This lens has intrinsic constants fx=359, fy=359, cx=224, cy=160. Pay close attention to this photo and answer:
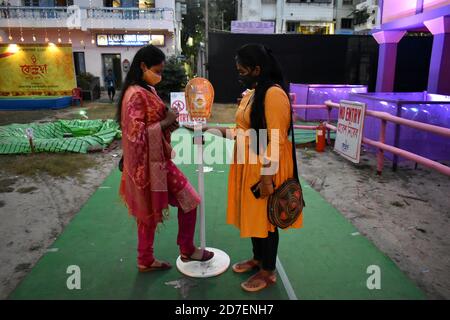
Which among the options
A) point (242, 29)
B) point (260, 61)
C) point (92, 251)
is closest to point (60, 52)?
point (242, 29)

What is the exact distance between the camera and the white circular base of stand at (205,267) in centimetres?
276

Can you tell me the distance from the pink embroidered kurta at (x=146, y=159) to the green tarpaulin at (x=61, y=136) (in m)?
4.86

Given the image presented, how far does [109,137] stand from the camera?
7734mm

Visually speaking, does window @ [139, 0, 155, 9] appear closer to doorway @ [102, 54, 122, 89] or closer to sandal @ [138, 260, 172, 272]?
doorway @ [102, 54, 122, 89]

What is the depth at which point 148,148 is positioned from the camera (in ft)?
7.80

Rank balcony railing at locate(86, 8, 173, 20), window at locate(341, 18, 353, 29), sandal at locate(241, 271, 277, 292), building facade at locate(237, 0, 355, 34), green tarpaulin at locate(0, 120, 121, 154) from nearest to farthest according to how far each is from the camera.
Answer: sandal at locate(241, 271, 277, 292), green tarpaulin at locate(0, 120, 121, 154), balcony railing at locate(86, 8, 173, 20), building facade at locate(237, 0, 355, 34), window at locate(341, 18, 353, 29)

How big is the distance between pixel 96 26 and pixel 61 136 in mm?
15136

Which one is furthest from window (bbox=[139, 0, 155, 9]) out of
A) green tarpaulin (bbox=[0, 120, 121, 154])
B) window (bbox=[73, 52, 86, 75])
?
green tarpaulin (bbox=[0, 120, 121, 154])

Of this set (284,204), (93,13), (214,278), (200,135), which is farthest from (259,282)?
(93,13)

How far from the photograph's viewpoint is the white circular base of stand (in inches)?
109

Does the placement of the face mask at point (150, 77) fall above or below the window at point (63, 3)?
below

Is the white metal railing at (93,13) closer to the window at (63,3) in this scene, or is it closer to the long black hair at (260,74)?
the window at (63,3)

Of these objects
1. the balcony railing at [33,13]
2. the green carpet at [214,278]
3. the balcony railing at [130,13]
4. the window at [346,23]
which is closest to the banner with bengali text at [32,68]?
the balcony railing at [130,13]

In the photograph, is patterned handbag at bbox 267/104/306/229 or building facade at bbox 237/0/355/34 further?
building facade at bbox 237/0/355/34
